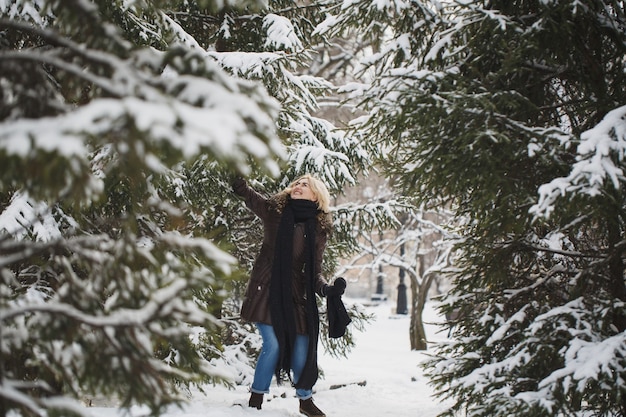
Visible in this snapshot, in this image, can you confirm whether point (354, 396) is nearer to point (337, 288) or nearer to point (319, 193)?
point (337, 288)

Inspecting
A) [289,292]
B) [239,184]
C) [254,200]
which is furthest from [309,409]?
[239,184]

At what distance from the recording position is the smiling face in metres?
4.42

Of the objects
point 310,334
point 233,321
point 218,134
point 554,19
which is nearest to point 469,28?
point 554,19

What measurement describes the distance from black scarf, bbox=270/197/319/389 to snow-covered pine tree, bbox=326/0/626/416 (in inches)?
35.3

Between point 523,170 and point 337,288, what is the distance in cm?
162

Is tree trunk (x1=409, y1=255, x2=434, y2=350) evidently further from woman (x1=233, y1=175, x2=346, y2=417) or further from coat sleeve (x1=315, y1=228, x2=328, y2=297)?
woman (x1=233, y1=175, x2=346, y2=417)

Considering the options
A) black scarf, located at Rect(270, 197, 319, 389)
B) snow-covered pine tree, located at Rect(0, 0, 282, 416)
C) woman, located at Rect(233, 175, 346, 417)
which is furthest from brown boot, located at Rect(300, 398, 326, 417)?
snow-covered pine tree, located at Rect(0, 0, 282, 416)

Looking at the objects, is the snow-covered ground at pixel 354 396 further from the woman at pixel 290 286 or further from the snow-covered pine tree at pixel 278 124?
the snow-covered pine tree at pixel 278 124

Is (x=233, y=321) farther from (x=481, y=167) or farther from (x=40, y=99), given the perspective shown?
(x=40, y=99)

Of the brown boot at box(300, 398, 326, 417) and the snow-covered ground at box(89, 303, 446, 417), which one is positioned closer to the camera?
the snow-covered ground at box(89, 303, 446, 417)

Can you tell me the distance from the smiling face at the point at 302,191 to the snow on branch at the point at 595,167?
2.05 metres

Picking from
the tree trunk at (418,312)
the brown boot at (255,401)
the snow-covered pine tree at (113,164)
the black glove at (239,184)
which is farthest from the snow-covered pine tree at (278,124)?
the tree trunk at (418,312)

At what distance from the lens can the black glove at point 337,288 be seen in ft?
13.1

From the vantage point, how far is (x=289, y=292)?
4191 mm
